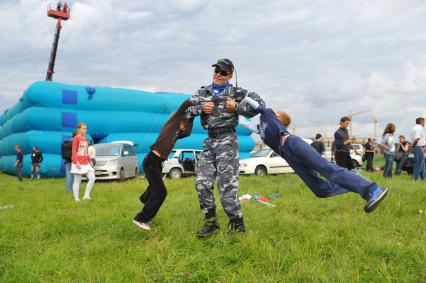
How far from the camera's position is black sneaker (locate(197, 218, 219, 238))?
4.44 meters

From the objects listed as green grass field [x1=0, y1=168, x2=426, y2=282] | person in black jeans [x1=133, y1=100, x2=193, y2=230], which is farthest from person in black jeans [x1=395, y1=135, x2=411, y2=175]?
person in black jeans [x1=133, y1=100, x2=193, y2=230]

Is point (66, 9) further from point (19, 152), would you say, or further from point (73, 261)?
point (73, 261)

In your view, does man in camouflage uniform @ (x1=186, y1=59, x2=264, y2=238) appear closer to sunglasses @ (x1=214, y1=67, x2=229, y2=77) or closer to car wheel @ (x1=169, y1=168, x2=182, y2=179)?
sunglasses @ (x1=214, y1=67, x2=229, y2=77)

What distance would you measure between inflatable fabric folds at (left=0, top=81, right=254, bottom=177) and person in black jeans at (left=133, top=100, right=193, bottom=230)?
13.5 metres

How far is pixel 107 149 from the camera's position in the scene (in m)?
16.0

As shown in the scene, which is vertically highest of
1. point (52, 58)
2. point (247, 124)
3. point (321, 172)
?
point (52, 58)

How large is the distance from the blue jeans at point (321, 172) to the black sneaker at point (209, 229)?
111cm

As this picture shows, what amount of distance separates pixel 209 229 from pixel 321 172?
1.39 meters

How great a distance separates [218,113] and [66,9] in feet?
132

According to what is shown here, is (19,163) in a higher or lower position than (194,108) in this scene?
lower

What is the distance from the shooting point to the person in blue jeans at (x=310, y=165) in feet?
12.9

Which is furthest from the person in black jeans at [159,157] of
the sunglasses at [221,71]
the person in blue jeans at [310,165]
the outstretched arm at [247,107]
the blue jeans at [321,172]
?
the blue jeans at [321,172]

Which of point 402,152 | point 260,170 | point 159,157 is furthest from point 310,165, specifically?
point 260,170

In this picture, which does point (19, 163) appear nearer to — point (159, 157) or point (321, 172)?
point (159, 157)
